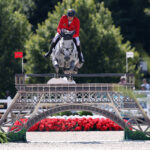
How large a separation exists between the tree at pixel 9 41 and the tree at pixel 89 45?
1.18m

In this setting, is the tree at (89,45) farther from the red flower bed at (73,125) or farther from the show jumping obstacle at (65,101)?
the show jumping obstacle at (65,101)

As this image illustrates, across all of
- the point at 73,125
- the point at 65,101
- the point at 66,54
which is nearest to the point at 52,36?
the point at 73,125

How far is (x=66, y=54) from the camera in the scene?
16531mm

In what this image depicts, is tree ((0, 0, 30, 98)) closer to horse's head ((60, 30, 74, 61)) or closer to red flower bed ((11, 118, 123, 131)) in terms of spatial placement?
red flower bed ((11, 118, 123, 131))

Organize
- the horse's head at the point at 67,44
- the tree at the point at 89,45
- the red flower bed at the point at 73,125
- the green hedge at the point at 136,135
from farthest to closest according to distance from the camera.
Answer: the tree at the point at 89,45 → the red flower bed at the point at 73,125 → the horse's head at the point at 67,44 → the green hedge at the point at 136,135

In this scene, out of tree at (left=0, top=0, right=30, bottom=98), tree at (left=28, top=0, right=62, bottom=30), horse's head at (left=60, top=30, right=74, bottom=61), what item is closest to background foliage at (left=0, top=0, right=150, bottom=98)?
tree at (left=0, top=0, right=30, bottom=98)

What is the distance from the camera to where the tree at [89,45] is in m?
31.4

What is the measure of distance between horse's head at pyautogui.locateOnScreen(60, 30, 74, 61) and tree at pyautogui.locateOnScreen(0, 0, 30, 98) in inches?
592

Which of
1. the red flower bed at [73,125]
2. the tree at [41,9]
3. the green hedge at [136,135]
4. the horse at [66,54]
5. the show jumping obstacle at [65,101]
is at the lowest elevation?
the red flower bed at [73,125]

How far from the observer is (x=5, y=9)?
110ft

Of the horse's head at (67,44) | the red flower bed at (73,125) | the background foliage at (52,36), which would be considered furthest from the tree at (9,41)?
the horse's head at (67,44)

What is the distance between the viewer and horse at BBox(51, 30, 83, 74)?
53.7ft

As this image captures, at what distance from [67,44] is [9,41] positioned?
17201 millimetres

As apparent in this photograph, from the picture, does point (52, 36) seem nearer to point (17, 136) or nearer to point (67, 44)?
point (67, 44)
